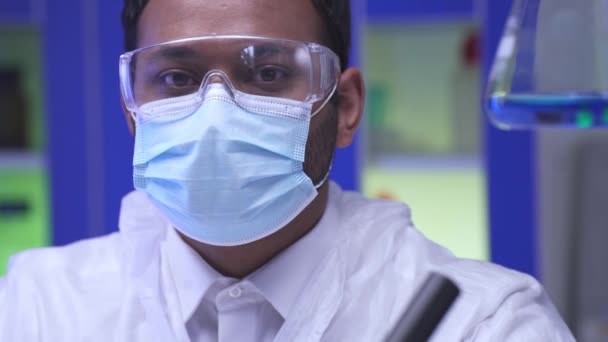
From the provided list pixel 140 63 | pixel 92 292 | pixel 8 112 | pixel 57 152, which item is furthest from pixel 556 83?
pixel 8 112

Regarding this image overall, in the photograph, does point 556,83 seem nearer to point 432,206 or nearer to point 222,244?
point 222,244

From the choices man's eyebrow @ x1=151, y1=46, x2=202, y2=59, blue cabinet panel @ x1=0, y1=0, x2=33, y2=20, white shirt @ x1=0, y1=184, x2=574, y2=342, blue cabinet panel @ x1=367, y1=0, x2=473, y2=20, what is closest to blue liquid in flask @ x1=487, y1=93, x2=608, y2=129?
white shirt @ x1=0, y1=184, x2=574, y2=342

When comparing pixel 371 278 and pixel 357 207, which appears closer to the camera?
pixel 371 278

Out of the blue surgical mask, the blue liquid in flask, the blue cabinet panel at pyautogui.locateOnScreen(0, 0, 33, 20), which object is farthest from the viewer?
the blue cabinet panel at pyautogui.locateOnScreen(0, 0, 33, 20)

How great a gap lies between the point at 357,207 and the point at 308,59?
0.92 ft

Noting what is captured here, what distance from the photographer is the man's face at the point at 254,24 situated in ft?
3.62

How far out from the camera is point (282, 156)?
1.11 m

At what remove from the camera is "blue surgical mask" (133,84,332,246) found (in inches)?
41.1

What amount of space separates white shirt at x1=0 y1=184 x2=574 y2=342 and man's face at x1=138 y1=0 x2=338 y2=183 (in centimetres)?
13

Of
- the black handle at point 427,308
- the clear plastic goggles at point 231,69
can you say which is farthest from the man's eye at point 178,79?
the black handle at point 427,308

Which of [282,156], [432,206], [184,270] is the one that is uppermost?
[282,156]

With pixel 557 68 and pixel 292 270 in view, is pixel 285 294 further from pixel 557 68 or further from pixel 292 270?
pixel 557 68

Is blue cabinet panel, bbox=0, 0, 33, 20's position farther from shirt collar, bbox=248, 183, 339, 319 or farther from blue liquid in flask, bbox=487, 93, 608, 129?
blue liquid in flask, bbox=487, 93, 608, 129

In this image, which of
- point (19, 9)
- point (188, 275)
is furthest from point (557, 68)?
point (19, 9)
